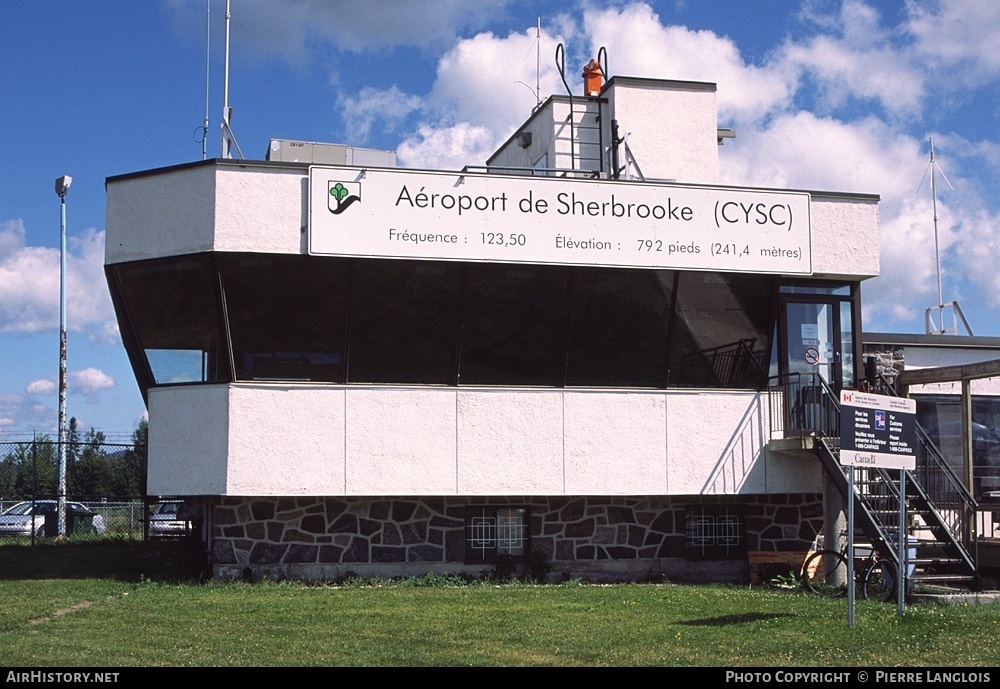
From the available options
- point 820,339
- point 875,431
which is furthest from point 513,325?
point 875,431

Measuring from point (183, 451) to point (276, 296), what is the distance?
2.57 m

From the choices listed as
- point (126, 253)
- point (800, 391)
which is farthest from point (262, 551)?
point (800, 391)

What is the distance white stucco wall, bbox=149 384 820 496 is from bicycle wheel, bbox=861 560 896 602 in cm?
253

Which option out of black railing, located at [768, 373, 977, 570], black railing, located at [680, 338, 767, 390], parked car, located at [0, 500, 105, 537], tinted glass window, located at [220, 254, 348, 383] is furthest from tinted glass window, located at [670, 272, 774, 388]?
parked car, located at [0, 500, 105, 537]

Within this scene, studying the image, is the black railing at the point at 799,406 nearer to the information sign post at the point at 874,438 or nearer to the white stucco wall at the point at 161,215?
the information sign post at the point at 874,438

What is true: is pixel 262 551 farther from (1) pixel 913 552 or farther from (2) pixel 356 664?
(1) pixel 913 552

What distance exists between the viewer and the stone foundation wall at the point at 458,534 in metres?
16.0

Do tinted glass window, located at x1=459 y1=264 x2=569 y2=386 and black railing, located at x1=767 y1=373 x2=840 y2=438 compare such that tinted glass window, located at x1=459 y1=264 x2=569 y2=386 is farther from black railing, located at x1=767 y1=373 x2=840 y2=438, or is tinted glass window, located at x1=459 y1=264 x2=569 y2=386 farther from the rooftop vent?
black railing, located at x1=767 y1=373 x2=840 y2=438

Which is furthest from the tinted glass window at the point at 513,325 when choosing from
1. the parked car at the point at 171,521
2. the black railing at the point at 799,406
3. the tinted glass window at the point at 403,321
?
the parked car at the point at 171,521

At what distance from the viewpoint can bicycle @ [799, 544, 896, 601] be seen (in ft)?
46.8

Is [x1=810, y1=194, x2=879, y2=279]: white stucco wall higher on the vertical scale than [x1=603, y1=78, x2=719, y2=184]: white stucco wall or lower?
lower
